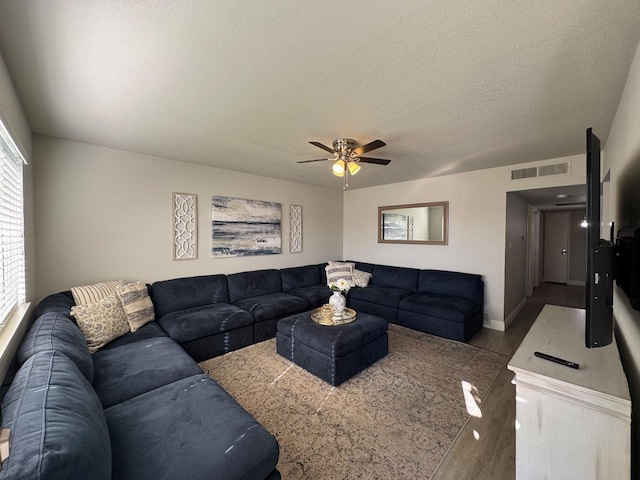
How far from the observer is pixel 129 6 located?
1.16 m

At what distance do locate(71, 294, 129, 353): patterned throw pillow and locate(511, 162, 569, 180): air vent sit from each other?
16.7 feet

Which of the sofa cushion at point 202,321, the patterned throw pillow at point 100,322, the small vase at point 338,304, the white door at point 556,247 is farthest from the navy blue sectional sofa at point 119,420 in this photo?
the white door at point 556,247

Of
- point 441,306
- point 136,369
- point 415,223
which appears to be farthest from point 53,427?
point 415,223

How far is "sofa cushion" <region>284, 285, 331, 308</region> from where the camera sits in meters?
4.16

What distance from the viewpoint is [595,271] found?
1219mm

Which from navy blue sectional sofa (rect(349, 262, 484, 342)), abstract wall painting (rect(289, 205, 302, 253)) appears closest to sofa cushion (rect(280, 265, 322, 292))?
abstract wall painting (rect(289, 205, 302, 253))

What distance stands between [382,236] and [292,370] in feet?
→ 10.8

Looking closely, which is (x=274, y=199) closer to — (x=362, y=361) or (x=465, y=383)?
(x=362, y=361)

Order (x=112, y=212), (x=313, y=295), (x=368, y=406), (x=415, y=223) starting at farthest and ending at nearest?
(x=415, y=223) < (x=313, y=295) < (x=112, y=212) < (x=368, y=406)

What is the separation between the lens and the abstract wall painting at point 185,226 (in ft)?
11.8

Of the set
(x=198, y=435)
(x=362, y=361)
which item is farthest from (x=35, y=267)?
(x=362, y=361)

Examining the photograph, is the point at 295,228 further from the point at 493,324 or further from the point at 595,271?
the point at 595,271

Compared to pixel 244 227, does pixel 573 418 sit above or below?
below

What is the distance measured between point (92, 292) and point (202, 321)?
3.66 feet
